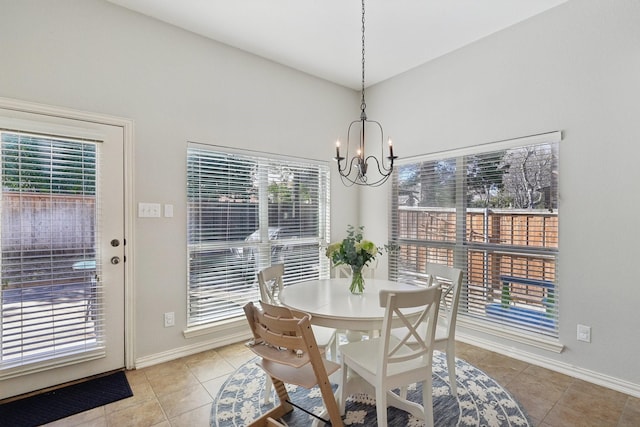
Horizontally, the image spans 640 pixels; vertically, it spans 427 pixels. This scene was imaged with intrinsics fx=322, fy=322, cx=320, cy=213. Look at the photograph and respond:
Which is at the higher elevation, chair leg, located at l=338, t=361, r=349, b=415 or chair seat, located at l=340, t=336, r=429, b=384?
chair seat, located at l=340, t=336, r=429, b=384

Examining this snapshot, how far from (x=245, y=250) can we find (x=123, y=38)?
2115 mm

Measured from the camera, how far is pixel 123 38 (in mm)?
2615

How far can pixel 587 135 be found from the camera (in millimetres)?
2502

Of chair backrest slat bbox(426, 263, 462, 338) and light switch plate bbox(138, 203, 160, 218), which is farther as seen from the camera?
light switch plate bbox(138, 203, 160, 218)

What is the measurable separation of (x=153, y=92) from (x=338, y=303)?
92.1 inches

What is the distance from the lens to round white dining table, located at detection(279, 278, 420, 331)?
5.98 ft

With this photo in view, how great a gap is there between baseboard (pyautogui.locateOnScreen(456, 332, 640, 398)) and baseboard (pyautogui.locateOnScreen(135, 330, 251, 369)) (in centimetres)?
227

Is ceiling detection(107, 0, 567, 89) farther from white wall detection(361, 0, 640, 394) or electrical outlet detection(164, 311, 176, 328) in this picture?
electrical outlet detection(164, 311, 176, 328)

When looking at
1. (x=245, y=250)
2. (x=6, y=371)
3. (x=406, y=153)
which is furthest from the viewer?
(x=406, y=153)

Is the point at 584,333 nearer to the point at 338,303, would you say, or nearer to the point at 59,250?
the point at 338,303

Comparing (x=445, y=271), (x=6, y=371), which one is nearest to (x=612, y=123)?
(x=445, y=271)

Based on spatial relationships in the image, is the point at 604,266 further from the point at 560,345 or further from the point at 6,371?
the point at 6,371

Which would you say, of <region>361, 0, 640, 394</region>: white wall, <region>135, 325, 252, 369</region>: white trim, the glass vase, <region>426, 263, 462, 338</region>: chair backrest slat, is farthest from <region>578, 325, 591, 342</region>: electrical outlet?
<region>135, 325, 252, 369</region>: white trim

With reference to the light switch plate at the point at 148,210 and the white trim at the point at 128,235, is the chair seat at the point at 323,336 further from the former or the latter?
the light switch plate at the point at 148,210
